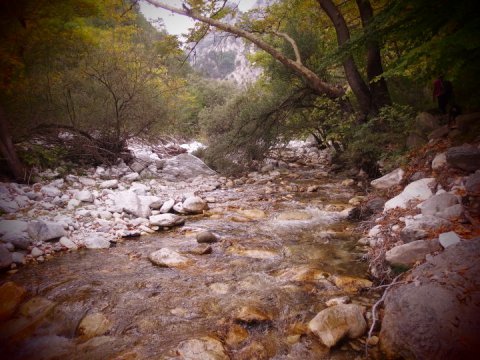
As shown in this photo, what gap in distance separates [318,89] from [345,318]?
7620 millimetres

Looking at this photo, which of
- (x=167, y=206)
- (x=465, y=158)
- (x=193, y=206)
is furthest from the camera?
(x=193, y=206)

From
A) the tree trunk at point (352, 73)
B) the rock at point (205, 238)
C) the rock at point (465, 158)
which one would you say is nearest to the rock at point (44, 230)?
the rock at point (205, 238)

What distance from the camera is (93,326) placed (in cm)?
280

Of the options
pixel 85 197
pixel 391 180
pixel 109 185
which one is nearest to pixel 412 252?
pixel 391 180

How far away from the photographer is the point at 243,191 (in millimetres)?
9062

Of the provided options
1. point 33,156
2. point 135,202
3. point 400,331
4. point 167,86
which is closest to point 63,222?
point 135,202

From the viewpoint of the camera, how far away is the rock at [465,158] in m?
3.83

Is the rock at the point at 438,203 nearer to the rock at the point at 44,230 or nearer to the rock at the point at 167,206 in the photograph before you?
the rock at the point at 167,206

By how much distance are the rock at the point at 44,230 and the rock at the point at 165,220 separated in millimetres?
1626

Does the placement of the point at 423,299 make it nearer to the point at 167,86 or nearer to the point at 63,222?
the point at 63,222

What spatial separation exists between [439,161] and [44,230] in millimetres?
6669

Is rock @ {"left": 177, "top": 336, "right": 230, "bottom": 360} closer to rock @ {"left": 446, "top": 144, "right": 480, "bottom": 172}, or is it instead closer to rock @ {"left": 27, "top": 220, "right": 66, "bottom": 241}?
rock @ {"left": 27, "top": 220, "right": 66, "bottom": 241}

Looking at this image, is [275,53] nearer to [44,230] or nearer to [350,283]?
[350,283]

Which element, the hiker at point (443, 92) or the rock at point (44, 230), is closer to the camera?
the rock at point (44, 230)
